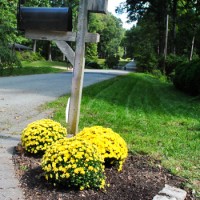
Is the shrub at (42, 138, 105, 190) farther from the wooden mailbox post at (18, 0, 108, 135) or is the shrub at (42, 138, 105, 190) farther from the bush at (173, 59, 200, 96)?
the bush at (173, 59, 200, 96)

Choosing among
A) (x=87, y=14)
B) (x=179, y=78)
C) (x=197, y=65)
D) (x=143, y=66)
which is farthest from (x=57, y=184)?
(x=143, y=66)

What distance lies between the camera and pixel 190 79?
16.0m

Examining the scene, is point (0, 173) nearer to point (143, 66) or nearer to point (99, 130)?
point (99, 130)

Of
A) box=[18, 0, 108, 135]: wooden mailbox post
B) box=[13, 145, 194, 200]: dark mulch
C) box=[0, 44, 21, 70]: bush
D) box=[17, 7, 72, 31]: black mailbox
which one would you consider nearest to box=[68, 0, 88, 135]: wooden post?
box=[18, 0, 108, 135]: wooden mailbox post

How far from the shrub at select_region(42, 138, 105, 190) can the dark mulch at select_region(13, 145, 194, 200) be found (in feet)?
0.33

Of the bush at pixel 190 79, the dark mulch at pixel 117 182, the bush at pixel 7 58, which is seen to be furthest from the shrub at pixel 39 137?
the bush at pixel 7 58

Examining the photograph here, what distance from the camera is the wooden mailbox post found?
18.6ft

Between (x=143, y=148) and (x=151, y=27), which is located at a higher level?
(x=151, y=27)

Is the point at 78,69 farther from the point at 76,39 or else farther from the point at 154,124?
the point at 154,124

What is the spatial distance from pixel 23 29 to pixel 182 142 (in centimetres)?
335

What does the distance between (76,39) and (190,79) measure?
11.1 m

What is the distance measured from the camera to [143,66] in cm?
4128

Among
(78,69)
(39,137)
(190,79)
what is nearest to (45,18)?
(78,69)

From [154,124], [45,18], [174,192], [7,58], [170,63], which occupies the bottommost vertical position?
[154,124]
